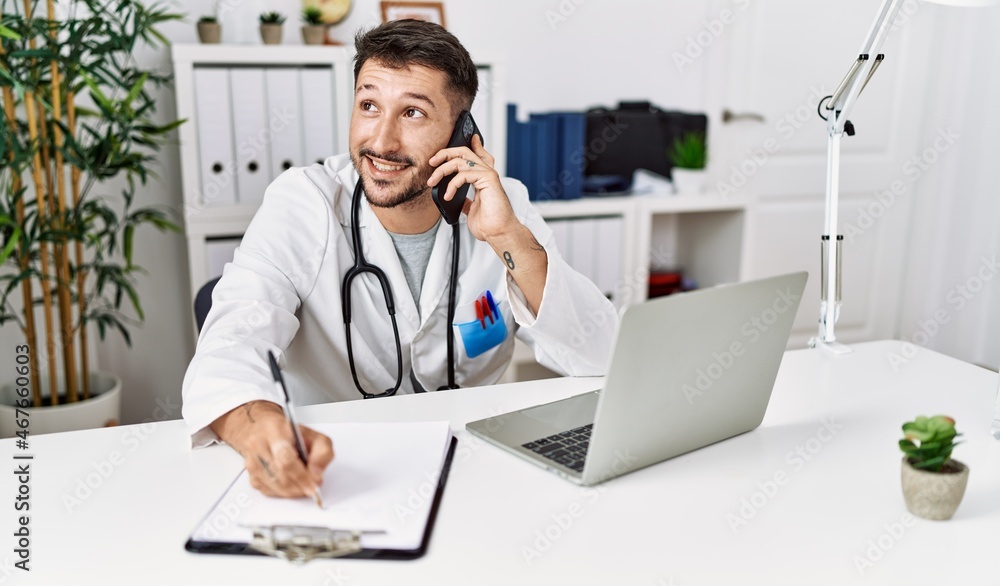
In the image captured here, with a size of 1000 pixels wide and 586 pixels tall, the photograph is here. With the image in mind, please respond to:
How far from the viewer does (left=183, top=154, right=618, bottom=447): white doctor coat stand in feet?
4.72

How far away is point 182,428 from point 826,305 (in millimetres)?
1070

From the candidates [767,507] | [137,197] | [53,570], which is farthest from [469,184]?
[137,197]

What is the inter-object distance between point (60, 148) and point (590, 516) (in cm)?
186

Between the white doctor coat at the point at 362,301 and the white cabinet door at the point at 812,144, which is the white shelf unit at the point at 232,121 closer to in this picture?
the white doctor coat at the point at 362,301

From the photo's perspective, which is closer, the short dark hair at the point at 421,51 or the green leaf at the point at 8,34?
the short dark hair at the point at 421,51

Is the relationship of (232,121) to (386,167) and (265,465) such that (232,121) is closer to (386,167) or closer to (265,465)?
(386,167)

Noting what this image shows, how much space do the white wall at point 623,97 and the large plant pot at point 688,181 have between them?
0.38 m

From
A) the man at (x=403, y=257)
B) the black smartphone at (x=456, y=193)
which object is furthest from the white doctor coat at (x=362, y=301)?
the black smartphone at (x=456, y=193)

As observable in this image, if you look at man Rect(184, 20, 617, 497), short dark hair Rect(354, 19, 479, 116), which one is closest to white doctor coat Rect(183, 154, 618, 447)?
man Rect(184, 20, 617, 497)

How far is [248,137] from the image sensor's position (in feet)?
8.16

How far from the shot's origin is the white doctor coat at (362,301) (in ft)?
4.72

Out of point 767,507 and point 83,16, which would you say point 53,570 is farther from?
point 83,16

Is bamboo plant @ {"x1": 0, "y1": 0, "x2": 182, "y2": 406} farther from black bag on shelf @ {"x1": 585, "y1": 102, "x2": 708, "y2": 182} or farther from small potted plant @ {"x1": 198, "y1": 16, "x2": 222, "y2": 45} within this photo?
black bag on shelf @ {"x1": 585, "y1": 102, "x2": 708, "y2": 182}

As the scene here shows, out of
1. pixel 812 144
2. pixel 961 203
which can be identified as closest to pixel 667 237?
pixel 812 144
